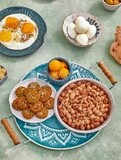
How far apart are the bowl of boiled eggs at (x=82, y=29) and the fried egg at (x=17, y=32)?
119 mm

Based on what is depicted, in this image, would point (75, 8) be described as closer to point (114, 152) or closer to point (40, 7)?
point (40, 7)

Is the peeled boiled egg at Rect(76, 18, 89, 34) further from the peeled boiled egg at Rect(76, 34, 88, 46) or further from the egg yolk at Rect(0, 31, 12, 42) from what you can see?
the egg yolk at Rect(0, 31, 12, 42)

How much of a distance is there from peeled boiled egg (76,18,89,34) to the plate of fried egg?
4.9 inches

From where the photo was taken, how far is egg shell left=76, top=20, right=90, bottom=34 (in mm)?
1261

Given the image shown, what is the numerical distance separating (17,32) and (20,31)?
1 centimetres

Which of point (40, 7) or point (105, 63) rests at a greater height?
point (40, 7)

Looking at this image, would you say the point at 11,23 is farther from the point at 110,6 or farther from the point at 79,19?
the point at 110,6

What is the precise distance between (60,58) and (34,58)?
11cm

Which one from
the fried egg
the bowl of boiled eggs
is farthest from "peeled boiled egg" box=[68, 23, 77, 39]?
the fried egg

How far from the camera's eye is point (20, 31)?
1307mm

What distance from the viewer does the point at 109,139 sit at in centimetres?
115

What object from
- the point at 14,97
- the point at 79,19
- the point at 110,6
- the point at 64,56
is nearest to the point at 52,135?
the point at 14,97

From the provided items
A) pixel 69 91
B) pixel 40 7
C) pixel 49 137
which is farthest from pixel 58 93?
pixel 40 7

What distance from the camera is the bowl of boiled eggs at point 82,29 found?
1.27 metres
